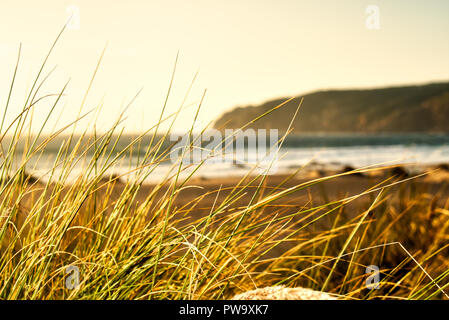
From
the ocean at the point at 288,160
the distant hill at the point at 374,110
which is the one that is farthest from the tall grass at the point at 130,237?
the distant hill at the point at 374,110

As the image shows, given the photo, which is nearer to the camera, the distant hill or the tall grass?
the tall grass

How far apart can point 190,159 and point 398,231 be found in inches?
55.7

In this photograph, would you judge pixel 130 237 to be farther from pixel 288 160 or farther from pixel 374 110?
pixel 374 110

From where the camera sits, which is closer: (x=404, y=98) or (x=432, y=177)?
(x=432, y=177)

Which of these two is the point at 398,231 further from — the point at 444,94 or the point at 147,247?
the point at 444,94

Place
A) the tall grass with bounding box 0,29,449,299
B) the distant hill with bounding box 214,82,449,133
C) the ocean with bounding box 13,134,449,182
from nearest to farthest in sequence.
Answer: the tall grass with bounding box 0,29,449,299, the ocean with bounding box 13,134,449,182, the distant hill with bounding box 214,82,449,133

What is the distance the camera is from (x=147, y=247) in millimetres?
1141

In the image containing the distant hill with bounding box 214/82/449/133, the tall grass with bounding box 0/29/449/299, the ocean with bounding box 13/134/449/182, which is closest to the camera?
the tall grass with bounding box 0/29/449/299

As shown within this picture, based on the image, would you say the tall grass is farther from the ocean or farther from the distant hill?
the distant hill

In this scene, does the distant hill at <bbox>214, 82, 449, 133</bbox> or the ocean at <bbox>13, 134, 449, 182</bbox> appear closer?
the ocean at <bbox>13, 134, 449, 182</bbox>

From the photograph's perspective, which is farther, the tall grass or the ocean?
the ocean

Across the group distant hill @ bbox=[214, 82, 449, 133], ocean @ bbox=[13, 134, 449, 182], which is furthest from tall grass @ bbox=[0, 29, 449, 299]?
distant hill @ bbox=[214, 82, 449, 133]
